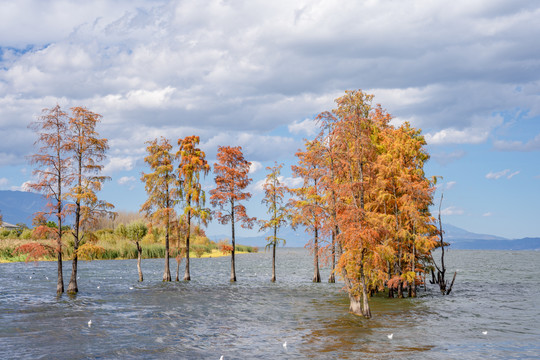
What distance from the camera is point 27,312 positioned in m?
32.8

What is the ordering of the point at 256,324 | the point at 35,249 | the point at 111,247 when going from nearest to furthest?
the point at 256,324 → the point at 35,249 → the point at 111,247

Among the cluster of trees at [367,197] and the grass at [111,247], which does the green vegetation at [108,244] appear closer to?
the grass at [111,247]

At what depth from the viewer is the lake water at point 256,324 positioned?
22.4 m

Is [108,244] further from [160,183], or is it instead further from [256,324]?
[256,324]

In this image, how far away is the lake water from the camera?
2238 cm

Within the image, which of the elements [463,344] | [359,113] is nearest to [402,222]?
[359,113]

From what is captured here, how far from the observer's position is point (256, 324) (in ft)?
96.3

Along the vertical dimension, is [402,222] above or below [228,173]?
below

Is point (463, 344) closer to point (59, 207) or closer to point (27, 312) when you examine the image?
point (27, 312)

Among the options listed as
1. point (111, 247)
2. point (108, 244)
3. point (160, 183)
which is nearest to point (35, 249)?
point (160, 183)

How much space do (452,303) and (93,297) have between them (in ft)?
99.6

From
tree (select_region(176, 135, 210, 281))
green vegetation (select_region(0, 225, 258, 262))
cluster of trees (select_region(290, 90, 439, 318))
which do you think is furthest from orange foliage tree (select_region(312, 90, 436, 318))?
green vegetation (select_region(0, 225, 258, 262))

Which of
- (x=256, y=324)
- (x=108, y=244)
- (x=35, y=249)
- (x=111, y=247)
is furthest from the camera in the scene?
(x=108, y=244)

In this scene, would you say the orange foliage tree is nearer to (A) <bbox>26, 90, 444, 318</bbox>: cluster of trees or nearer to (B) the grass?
(A) <bbox>26, 90, 444, 318</bbox>: cluster of trees
